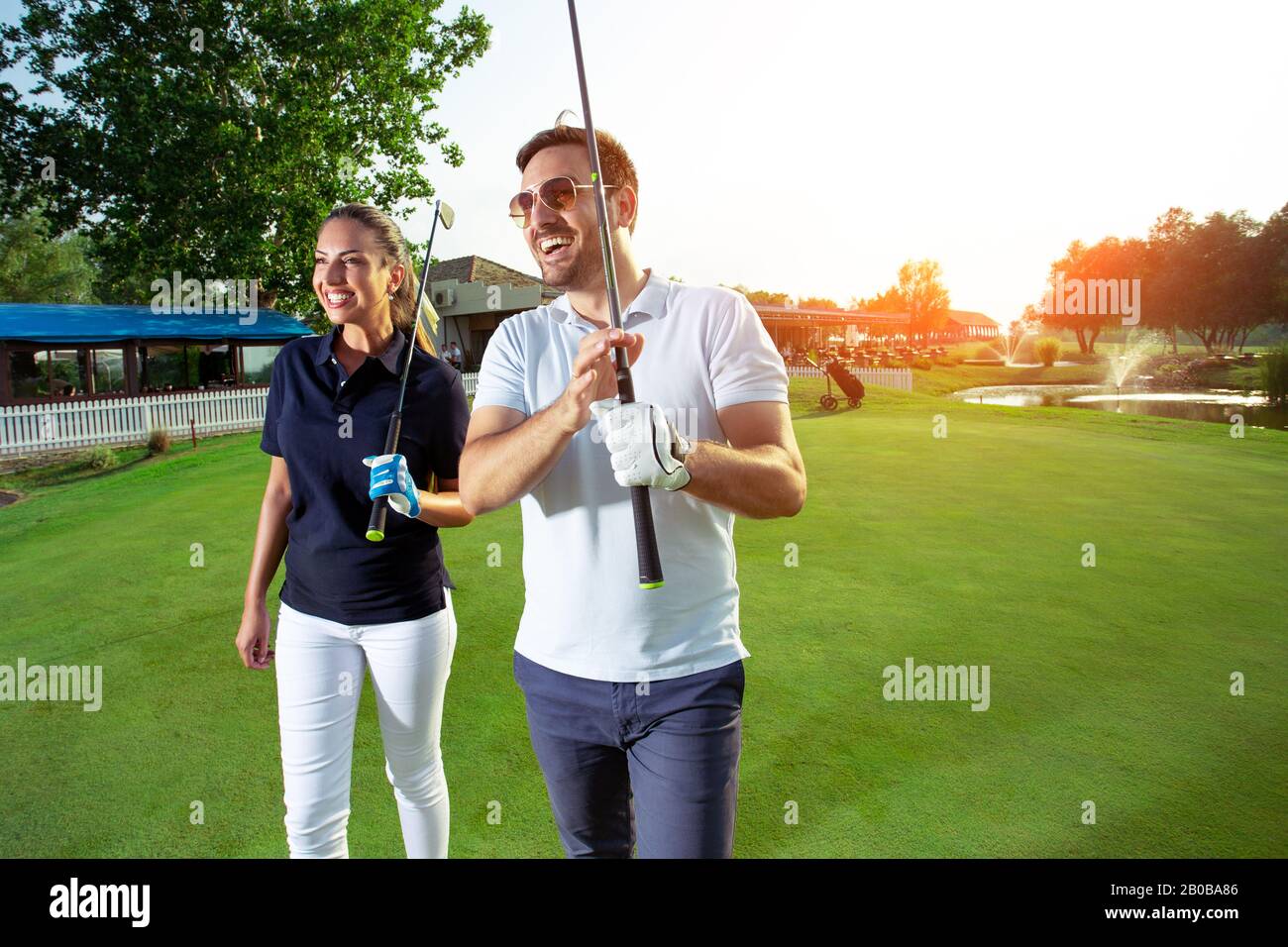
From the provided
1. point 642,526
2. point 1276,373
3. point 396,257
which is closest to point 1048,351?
point 1276,373

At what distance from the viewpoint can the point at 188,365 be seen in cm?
2555

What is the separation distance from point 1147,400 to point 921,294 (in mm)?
30976

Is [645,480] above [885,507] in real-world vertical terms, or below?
above

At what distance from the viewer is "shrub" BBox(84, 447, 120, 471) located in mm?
13945

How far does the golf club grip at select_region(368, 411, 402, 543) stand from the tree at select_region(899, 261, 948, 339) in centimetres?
5701

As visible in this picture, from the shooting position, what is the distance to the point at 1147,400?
90.9ft

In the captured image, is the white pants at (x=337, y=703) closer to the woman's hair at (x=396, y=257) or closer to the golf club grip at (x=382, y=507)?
the golf club grip at (x=382, y=507)

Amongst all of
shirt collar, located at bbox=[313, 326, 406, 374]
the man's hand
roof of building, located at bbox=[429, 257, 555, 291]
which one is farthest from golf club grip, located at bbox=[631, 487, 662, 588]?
roof of building, located at bbox=[429, 257, 555, 291]

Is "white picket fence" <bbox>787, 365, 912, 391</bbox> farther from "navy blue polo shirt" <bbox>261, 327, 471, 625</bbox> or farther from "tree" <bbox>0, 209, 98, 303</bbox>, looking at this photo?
"tree" <bbox>0, 209, 98, 303</bbox>
